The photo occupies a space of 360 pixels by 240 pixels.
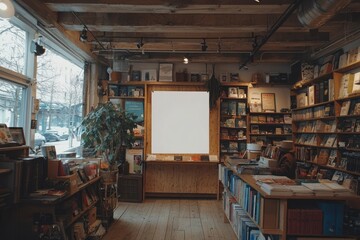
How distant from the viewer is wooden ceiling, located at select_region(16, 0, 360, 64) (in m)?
3.23

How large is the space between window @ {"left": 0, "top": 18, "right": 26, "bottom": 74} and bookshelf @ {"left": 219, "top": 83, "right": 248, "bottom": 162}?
3.79 meters

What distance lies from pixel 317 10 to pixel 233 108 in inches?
142

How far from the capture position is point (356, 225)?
2.33 m

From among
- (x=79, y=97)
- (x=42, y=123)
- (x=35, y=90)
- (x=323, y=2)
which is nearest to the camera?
(x=323, y=2)

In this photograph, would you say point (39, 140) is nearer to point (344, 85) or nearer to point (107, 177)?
point (107, 177)

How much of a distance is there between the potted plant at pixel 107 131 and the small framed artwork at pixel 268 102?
9.79ft

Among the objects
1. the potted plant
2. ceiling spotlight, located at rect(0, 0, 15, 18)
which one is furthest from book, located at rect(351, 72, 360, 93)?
ceiling spotlight, located at rect(0, 0, 15, 18)

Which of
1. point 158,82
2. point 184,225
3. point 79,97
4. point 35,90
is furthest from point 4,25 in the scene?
point 184,225

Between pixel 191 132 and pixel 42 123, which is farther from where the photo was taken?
pixel 191 132

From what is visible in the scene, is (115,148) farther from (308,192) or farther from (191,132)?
(308,192)

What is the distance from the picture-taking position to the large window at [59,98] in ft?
13.5

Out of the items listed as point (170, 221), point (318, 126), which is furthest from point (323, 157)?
point (170, 221)

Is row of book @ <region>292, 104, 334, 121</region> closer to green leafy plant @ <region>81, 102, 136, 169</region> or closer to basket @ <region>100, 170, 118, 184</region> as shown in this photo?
green leafy plant @ <region>81, 102, 136, 169</region>

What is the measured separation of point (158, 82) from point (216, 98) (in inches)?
51.0
